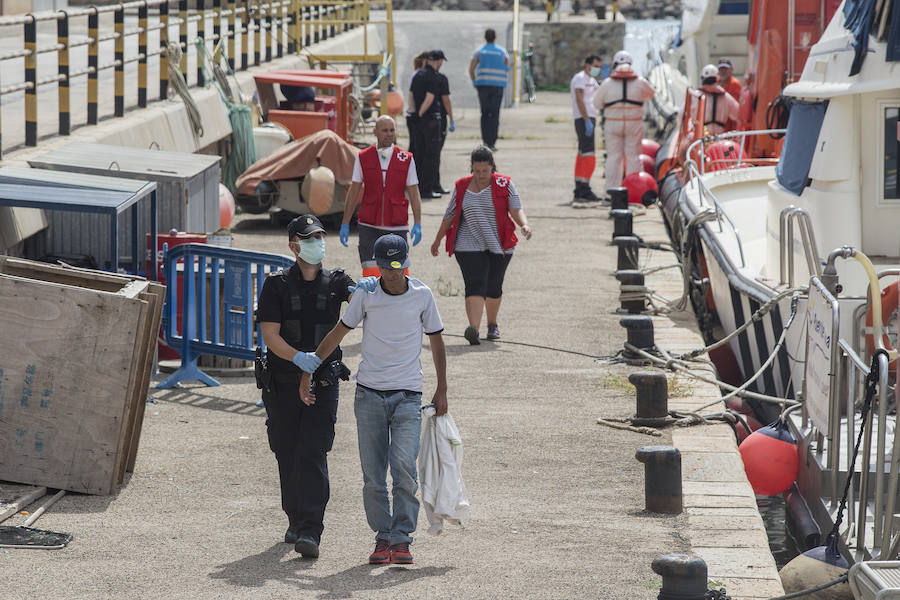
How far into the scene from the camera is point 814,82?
413 inches

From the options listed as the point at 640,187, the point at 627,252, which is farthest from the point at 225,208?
the point at 640,187

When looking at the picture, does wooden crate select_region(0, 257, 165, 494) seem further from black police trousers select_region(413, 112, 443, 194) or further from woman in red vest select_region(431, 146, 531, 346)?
black police trousers select_region(413, 112, 443, 194)

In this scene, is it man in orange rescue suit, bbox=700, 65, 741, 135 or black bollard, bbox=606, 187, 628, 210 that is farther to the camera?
man in orange rescue suit, bbox=700, 65, 741, 135

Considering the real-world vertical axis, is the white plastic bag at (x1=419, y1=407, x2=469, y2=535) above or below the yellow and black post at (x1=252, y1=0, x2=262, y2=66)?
below

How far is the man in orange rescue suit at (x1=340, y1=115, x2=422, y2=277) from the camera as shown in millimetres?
10719

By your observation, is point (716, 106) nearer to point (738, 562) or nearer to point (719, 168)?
point (719, 168)

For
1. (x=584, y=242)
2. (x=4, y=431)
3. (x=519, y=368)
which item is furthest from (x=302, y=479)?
(x=584, y=242)

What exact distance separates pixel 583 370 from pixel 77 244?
4.15 metres

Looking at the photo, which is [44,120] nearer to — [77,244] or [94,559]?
[77,244]

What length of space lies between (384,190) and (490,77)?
467 inches

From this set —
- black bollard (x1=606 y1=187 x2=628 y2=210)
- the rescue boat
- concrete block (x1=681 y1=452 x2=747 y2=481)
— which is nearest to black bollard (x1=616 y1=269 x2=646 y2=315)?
the rescue boat

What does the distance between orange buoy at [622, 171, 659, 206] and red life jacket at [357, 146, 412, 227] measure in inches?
328

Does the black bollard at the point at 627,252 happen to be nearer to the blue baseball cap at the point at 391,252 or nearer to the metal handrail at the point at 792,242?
the metal handrail at the point at 792,242

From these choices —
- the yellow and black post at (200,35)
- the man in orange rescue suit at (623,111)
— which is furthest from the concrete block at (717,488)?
the yellow and black post at (200,35)
